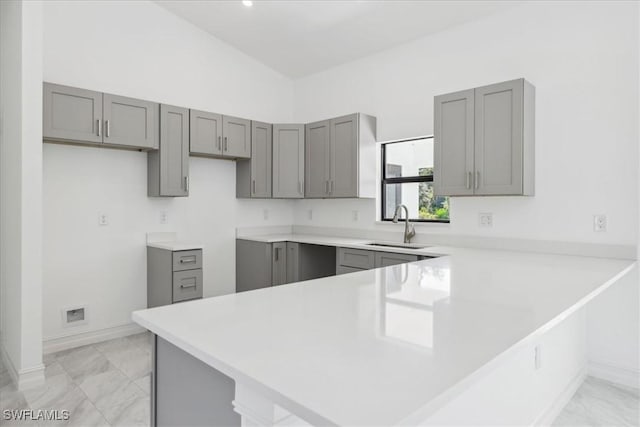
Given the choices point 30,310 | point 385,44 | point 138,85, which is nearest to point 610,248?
point 385,44

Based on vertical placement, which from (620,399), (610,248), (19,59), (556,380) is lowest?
(620,399)

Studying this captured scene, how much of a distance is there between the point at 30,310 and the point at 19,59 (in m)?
1.65

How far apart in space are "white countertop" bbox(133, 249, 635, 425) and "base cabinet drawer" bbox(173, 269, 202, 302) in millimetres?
2231

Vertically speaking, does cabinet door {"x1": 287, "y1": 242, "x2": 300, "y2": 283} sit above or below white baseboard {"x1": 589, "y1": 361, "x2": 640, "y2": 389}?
above

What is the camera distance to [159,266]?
147 inches

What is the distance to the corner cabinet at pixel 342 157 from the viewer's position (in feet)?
13.4

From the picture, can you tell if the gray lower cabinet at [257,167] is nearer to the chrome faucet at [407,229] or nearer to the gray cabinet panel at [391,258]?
the chrome faucet at [407,229]

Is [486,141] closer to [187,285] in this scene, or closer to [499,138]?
[499,138]

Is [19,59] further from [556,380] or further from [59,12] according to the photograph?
[556,380]

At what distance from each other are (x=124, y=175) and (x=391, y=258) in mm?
2596

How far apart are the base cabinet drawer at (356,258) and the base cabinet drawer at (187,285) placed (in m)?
1.33

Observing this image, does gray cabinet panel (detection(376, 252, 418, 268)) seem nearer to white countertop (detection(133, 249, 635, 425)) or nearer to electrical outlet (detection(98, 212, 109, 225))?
white countertop (detection(133, 249, 635, 425))

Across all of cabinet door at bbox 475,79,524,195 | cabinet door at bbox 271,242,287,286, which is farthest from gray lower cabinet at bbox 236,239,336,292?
cabinet door at bbox 475,79,524,195

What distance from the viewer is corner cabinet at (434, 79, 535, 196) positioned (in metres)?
2.90
